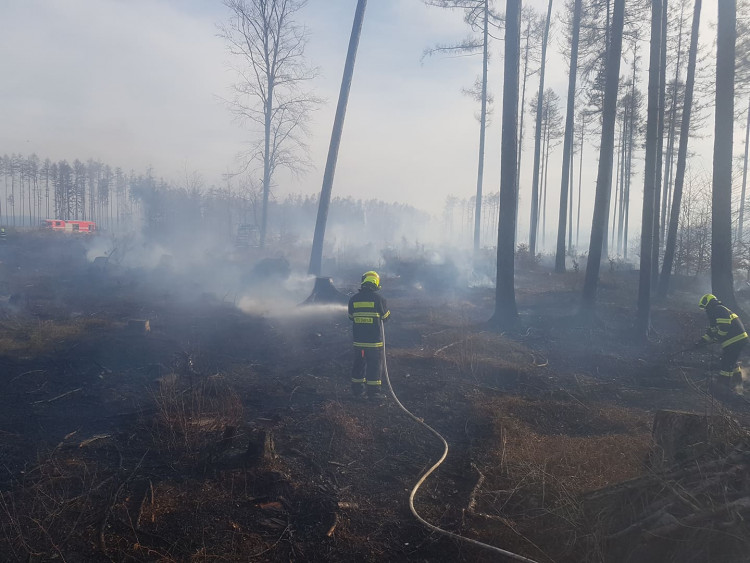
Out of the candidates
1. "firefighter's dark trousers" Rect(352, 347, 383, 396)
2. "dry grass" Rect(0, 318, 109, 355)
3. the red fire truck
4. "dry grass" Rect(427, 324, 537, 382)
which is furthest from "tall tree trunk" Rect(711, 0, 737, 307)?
the red fire truck

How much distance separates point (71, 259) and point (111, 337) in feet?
62.1

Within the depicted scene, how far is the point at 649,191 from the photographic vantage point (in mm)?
12273

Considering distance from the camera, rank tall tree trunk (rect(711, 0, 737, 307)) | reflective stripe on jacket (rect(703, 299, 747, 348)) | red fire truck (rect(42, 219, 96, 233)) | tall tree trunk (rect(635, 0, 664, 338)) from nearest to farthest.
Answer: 1. reflective stripe on jacket (rect(703, 299, 747, 348))
2. tall tree trunk (rect(711, 0, 737, 307))
3. tall tree trunk (rect(635, 0, 664, 338))
4. red fire truck (rect(42, 219, 96, 233))

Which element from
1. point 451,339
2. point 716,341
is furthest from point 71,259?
point 716,341

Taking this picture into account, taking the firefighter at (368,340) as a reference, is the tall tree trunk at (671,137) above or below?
above

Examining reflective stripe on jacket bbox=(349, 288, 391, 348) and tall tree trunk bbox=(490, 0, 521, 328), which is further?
tall tree trunk bbox=(490, 0, 521, 328)

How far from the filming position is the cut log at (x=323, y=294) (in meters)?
14.5

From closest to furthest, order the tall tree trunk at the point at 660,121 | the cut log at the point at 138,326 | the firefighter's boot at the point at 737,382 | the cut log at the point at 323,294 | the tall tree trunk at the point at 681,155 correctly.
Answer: the firefighter's boot at the point at 737,382 < the cut log at the point at 138,326 < the tall tree trunk at the point at 660,121 < the cut log at the point at 323,294 < the tall tree trunk at the point at 681,155

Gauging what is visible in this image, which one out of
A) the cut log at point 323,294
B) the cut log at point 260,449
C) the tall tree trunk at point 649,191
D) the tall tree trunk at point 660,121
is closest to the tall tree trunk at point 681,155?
the tall tree trunk at point 660,121

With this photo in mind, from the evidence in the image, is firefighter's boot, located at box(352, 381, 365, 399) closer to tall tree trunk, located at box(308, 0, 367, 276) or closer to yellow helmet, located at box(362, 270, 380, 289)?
yellow helmet, located at box(362, 270, 380, 289)

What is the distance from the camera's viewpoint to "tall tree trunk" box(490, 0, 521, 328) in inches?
463

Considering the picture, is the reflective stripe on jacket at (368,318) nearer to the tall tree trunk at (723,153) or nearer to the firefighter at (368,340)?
the firefighter at (368,340)

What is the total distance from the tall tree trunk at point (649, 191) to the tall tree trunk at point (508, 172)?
339cm

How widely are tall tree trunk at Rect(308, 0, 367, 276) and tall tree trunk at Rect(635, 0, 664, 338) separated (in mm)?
9066
